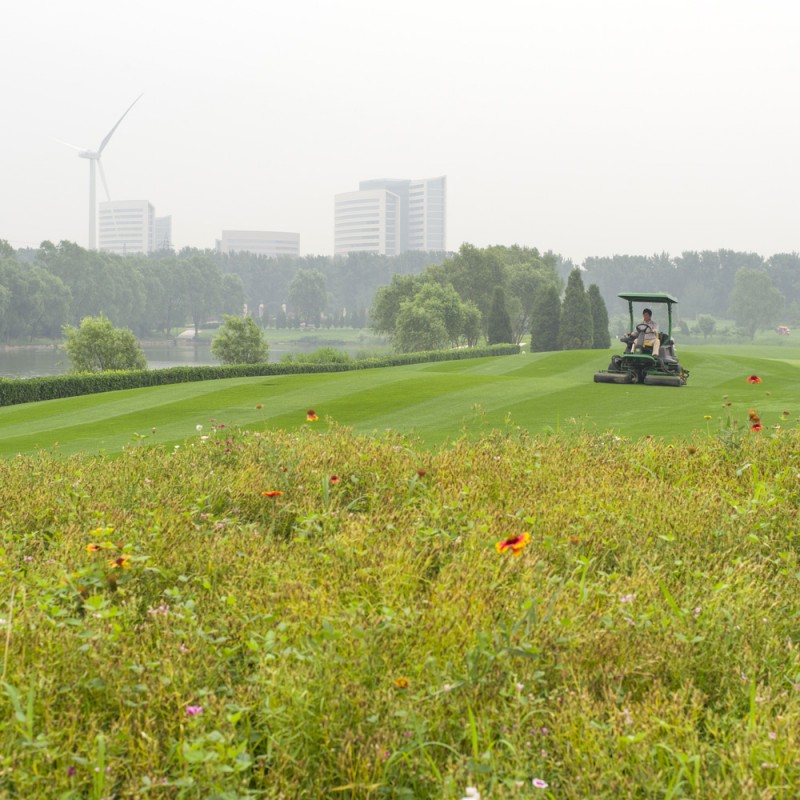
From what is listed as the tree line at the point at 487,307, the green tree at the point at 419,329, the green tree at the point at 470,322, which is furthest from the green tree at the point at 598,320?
the green tree at the point at 419,329

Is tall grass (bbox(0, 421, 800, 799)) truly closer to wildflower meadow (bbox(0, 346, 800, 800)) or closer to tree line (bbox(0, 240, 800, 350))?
wildflower meadow (bbox(0, 346, 800, 800))

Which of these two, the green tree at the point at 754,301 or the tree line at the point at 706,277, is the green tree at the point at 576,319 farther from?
the tree line at the point at 706,277

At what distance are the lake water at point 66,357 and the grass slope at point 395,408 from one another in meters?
31.4

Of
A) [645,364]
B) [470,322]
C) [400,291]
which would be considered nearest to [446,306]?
[470,322]

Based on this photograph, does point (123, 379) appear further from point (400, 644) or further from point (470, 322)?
point (470, 322)

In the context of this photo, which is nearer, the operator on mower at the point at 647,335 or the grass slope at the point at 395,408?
the grass slope at the point at 395,408

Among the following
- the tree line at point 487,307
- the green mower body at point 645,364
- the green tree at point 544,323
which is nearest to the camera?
the green mower body at point 645,364

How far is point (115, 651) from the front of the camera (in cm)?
375

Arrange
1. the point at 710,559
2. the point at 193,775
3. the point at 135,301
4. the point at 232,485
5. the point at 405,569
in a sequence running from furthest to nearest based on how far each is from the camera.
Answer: the point at 135,301 → the point at 232,485 → the point at 710,559 → the point at 405,569 → the point at 193,775

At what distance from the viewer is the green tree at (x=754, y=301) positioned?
12306 cm

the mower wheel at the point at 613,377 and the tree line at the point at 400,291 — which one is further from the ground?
the tree line at the point at 400,291

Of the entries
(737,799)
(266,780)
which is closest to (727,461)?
(737,799)

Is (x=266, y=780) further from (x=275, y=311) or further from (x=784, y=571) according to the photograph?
(x=275, y=311)

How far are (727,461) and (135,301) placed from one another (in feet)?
401
